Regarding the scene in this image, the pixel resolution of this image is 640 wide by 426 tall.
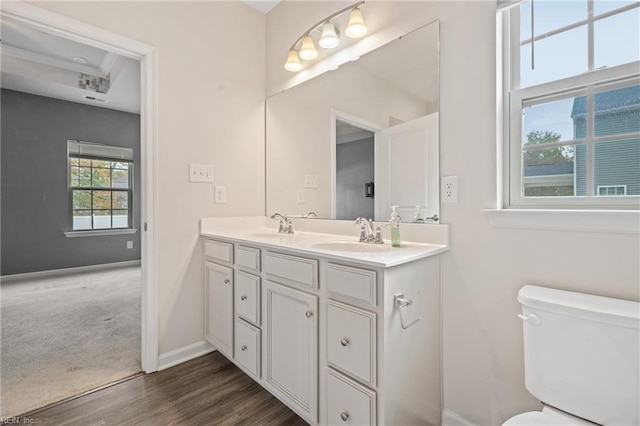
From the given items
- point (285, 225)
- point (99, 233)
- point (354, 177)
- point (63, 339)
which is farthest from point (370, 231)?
point (99, 233)

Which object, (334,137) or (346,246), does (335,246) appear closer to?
(346,246)

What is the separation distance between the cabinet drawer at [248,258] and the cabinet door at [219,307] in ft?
0.48

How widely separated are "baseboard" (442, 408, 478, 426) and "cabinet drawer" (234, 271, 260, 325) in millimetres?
1011

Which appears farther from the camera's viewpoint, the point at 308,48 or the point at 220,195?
the point at 220,195

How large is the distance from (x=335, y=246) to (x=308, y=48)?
4.47ft

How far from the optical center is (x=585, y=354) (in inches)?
36.4

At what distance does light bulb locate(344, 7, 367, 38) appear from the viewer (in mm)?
1692

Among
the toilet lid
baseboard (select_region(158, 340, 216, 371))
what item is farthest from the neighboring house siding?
baseboard (select_region(158, 340, 216, 371))

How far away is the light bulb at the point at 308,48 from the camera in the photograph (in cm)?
201

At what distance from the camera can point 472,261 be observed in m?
1.33

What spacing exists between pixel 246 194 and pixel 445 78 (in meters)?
1.60

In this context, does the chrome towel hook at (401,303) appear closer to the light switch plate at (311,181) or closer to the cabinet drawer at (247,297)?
the cabinet drawer at (247,297)

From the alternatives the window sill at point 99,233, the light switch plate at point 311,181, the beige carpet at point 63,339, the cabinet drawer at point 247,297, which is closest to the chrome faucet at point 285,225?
the light switch plate at point 311,181

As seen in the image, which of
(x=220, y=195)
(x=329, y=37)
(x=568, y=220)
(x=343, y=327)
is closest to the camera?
(x=568, y=220)
